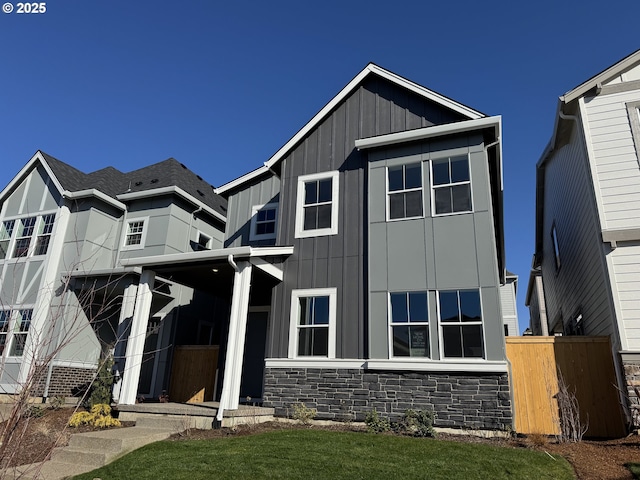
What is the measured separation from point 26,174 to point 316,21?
13.0 metres

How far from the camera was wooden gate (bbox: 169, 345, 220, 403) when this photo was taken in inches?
509

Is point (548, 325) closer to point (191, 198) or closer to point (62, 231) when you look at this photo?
point (191, 198)

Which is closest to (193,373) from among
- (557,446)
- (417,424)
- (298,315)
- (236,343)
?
(236,343)

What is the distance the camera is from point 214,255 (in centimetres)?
1039

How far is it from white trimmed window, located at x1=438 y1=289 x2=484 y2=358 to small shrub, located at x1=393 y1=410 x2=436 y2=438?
124cm

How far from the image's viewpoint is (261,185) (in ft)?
47.2

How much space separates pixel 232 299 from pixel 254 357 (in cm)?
294

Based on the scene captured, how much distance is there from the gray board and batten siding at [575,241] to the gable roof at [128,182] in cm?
1202

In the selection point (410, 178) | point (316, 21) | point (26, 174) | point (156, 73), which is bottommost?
point (410, 178)

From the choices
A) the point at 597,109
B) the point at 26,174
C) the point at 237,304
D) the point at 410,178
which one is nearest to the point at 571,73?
the point at 597,109

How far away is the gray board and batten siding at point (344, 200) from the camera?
33.9 feet

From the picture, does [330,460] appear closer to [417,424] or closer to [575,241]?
[417,424]

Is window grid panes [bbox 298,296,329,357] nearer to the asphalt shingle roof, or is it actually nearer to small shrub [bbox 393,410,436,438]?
small shrub [bbox 393,410,436,438]

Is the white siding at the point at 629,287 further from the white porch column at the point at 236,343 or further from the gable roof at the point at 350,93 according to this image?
the white porch column at the point at 236,343
